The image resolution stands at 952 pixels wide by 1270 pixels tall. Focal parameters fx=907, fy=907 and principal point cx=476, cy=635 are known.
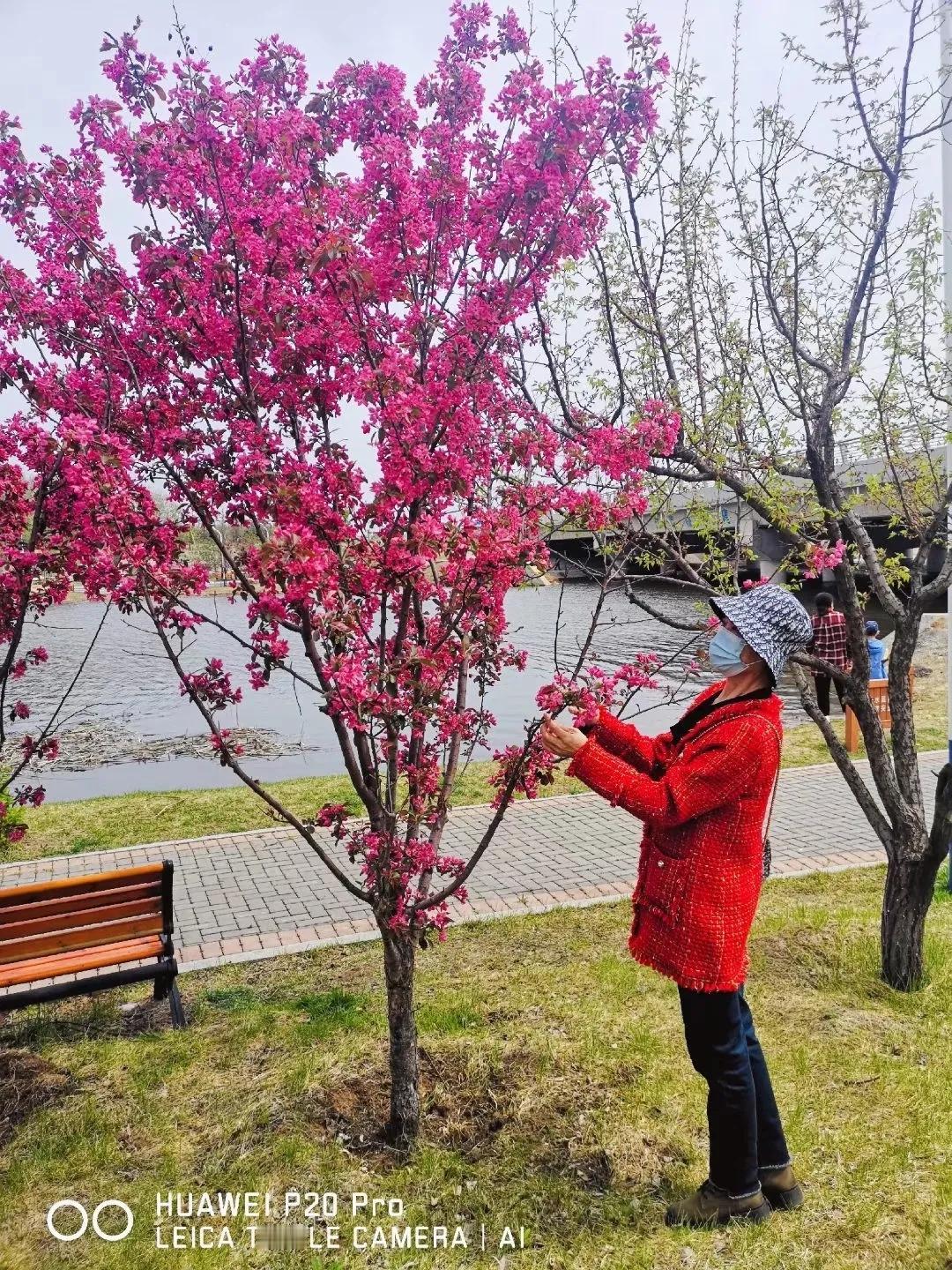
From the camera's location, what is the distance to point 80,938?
463 cm

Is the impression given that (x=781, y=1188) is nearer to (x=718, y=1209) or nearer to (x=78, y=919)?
(x=718, y=1209)

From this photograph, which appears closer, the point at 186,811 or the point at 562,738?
the point at 562,738

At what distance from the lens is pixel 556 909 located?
20.3 ft

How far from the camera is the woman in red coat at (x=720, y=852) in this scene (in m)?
2.76

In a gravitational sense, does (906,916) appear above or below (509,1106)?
above

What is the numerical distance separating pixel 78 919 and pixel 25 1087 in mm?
809

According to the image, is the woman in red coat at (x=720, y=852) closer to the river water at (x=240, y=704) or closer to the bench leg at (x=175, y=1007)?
the river water at (x=240, y=704)

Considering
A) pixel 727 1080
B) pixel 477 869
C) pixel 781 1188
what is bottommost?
pixel 477 869

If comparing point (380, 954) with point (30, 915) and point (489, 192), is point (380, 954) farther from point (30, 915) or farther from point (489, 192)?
point (489, 192)

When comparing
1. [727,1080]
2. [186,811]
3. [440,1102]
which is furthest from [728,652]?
[186,811]

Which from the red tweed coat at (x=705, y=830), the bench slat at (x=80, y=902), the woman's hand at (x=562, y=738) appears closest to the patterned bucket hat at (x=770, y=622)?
the red tweed coat at (x=705, y=830)

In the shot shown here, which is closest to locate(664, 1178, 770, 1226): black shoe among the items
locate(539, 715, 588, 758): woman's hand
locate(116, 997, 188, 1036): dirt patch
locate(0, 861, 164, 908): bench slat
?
locate(539, 715, 588, 758): woman's hand

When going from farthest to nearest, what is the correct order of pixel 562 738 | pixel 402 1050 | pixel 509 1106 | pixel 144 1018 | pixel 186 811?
pixel 186 811, pixel 144 1018, pixel 509 1106, pixel 402 1050, pixel 562 738

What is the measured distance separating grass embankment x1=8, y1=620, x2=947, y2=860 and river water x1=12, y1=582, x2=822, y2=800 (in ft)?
3.88
